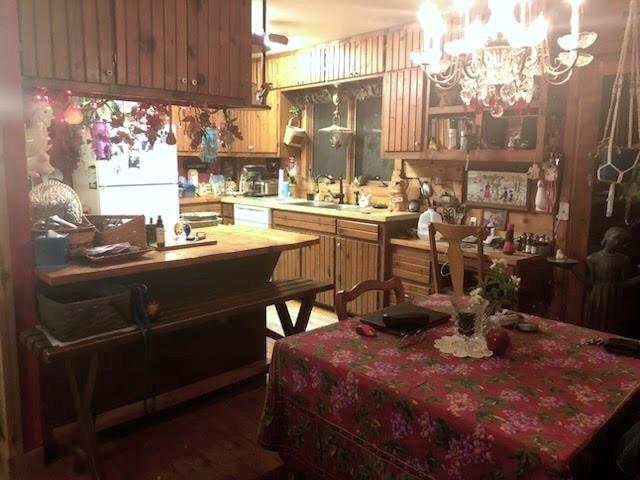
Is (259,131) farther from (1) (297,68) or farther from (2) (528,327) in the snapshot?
(2) (528,327)

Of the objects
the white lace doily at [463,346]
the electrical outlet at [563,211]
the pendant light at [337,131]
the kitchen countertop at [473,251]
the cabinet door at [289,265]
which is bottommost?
the cabinet door at [289,265]

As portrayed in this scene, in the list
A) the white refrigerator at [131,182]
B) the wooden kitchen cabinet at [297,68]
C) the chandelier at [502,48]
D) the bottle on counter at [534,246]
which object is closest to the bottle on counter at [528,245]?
the bottle on counter at [534,246]

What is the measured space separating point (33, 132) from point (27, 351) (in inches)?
39.1

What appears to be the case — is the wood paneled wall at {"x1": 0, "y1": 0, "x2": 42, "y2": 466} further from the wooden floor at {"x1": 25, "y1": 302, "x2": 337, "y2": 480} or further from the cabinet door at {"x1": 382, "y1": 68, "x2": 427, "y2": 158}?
the cabinet door at {"x1": 382, "y1": 68, "x2": 427, "y2": 158}

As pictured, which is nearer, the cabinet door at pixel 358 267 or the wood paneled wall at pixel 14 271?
the wood paneled wall at pixel 14 271

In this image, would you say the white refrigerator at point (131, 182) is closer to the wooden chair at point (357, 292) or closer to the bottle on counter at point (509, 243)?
the wooden chair at point (357, 292)

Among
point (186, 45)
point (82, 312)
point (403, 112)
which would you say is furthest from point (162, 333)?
point (403, 112)

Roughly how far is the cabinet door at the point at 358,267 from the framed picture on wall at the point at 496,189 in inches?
34.4

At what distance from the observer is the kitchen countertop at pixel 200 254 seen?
7.57ft

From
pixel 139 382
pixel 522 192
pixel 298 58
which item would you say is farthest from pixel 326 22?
pixel 139 382

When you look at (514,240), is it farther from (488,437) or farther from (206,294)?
(488,437)

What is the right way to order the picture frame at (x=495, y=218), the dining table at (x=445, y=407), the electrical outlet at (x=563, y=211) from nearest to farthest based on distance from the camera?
1. the dining table at (x=445, y=407)
2. the electrical outlet at (x=563, y=211)
3. the picture frame at (x=495, y=218)

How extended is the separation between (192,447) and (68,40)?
6.60 feet

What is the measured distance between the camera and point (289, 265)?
5.25m
